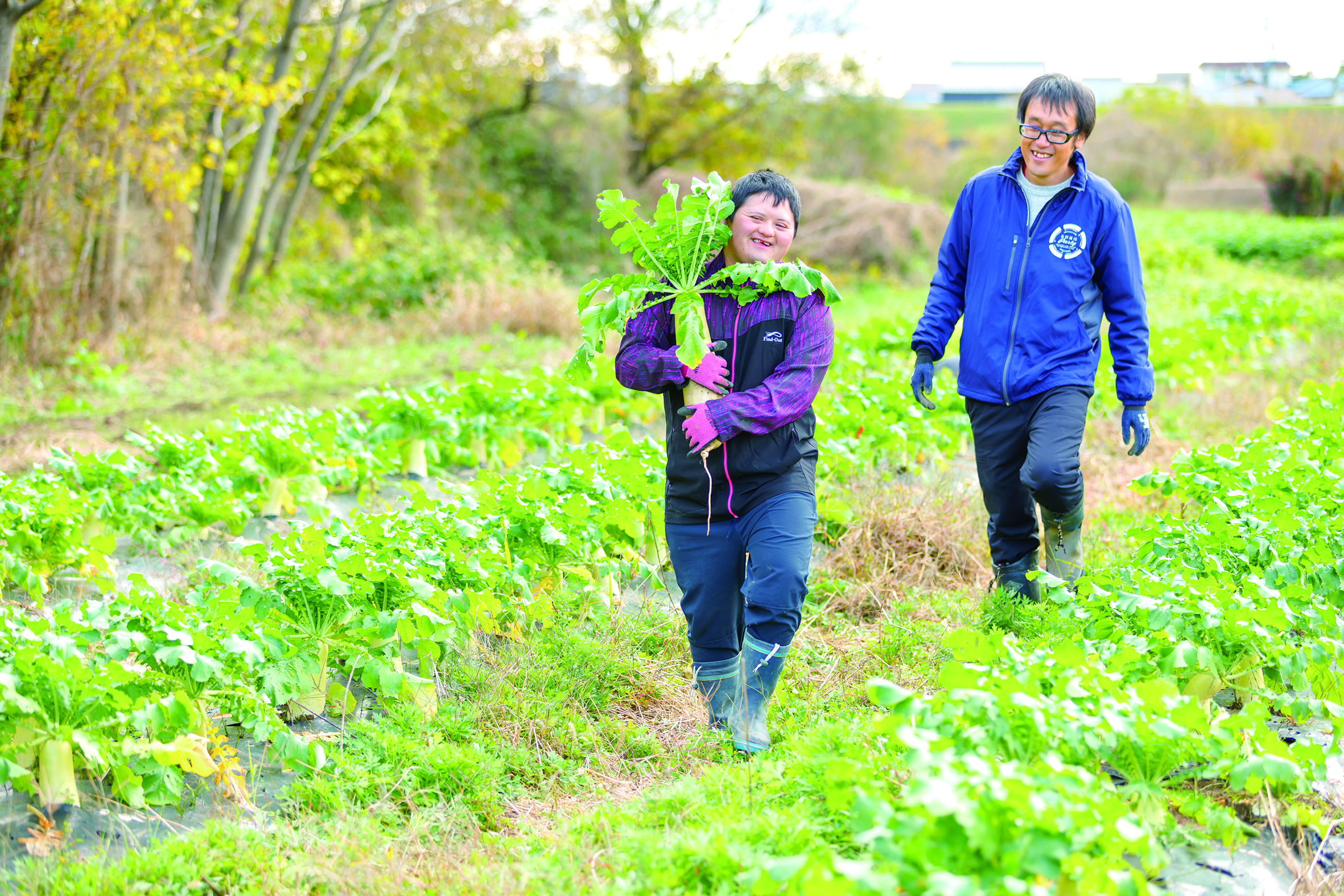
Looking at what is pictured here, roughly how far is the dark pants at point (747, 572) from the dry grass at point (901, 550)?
3.86ft

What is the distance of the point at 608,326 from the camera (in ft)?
11.1

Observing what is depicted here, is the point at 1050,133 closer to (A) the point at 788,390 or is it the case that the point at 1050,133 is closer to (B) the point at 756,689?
(A) the point at 788,390

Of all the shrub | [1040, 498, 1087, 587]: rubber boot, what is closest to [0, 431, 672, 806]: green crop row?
[1040, 498, 1087, 587]: rubber boot

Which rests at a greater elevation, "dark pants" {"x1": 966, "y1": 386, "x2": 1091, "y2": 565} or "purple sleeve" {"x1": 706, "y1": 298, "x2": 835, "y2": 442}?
"purple sleeve" {"x1": 706, "y1": 298, "x2": 835, "y2": 442}

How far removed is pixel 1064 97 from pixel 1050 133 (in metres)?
0.13

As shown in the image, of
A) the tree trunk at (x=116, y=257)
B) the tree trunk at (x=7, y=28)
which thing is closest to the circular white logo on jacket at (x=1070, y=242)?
the tree trunk at (x=7, y=28)

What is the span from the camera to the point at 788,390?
3.10 meters

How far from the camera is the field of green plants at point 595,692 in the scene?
235 cm

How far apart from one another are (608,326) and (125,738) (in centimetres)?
180

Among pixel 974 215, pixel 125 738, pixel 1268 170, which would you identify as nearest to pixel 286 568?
pixel 125 738

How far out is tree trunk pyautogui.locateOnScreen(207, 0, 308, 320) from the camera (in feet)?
39.9

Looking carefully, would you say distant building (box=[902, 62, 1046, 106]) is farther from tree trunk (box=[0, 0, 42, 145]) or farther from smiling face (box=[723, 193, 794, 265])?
smiling face (box=[723, 193, 794, 265])

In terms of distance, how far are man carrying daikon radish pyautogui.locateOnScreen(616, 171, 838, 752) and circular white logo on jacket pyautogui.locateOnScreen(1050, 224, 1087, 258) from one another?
1.13 metres

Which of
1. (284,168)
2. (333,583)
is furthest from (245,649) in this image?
(284,168)
